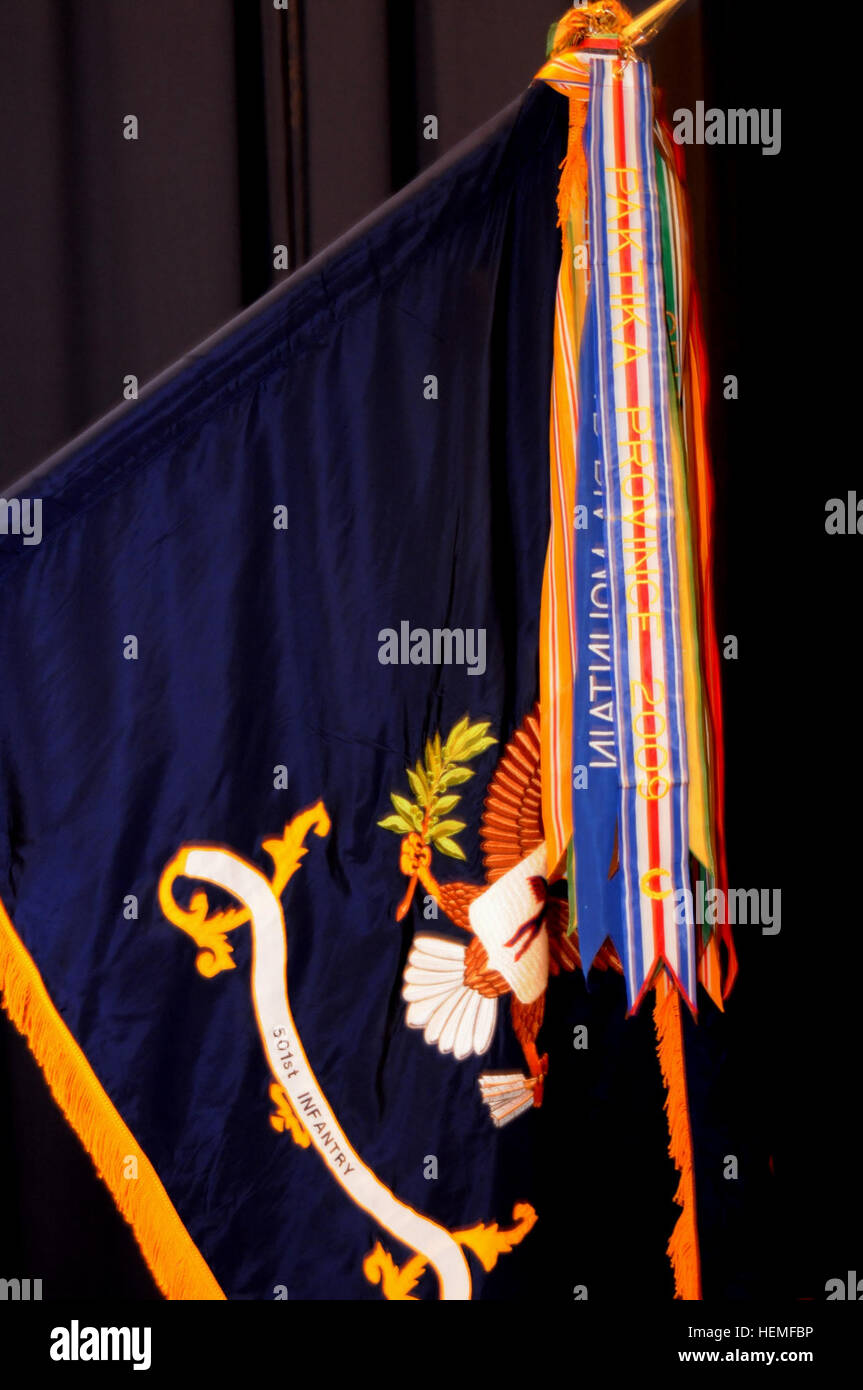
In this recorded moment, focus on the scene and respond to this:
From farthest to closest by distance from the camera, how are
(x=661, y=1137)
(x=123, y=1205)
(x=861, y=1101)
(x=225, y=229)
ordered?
(x=225, y=229)
(x=861, y=1101)
(x=661, y=1137)
(x=123, y=1205)

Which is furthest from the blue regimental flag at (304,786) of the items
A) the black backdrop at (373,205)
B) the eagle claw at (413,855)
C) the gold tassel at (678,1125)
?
the black backdrop at (373,205)

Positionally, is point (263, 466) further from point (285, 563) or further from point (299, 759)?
point (299, 759)

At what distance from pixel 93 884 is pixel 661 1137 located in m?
0.65

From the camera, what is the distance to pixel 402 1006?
114 cm

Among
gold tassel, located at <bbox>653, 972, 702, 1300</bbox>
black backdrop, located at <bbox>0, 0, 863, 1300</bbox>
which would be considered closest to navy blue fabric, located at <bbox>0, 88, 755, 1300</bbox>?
gold tassel, located at <bbox>653, 972, 702, 1300</bbox>

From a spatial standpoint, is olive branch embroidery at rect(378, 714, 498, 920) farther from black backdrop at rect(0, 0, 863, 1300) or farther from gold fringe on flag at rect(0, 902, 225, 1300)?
black backdrop at rect(0, 0, 863, 1300)

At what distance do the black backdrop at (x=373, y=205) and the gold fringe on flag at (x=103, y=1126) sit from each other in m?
0.59

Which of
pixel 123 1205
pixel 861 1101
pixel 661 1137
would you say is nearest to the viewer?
pixel 123 1205

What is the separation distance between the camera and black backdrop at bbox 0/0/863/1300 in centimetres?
158

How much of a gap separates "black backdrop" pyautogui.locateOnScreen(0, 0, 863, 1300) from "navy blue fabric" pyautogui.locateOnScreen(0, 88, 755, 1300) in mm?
543

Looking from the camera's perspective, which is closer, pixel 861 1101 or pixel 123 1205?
pixel 123 1205

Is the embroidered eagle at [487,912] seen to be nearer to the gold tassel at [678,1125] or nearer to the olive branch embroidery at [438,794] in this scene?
the olive branch embroidery at [438,794]

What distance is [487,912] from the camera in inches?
45.2

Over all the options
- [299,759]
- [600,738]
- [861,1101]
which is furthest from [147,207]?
[861,1101]
